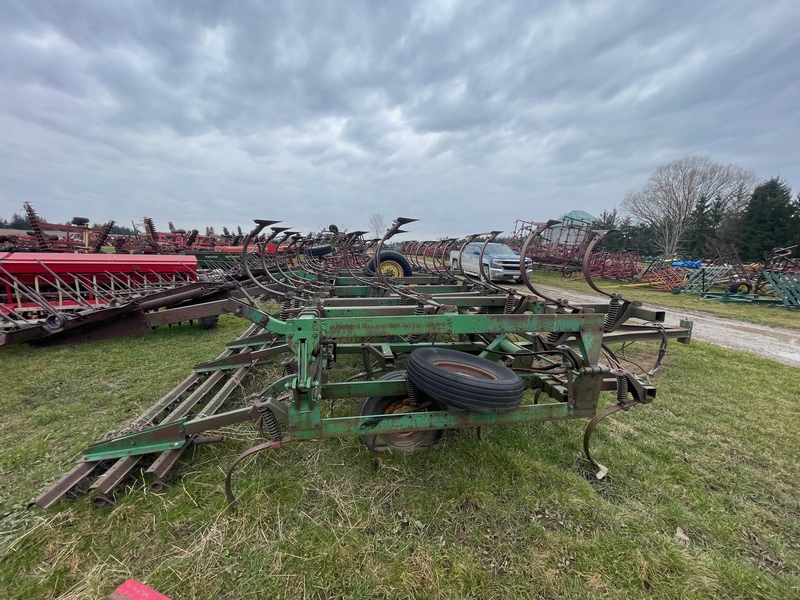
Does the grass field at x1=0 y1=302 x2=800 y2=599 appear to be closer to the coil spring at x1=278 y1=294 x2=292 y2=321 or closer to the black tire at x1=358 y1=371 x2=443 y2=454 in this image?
the black tire at x1=358 y1=371 x2=443 y2=454

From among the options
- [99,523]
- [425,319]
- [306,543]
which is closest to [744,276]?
[425,319]

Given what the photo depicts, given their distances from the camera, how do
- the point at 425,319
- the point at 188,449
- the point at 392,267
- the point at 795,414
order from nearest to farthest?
the point at 425,319 → the point at 188,449 → the point at 795,414 → the point at 392,267

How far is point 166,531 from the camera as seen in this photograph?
2078 mm

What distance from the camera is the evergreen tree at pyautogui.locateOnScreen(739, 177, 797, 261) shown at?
27.5 metres

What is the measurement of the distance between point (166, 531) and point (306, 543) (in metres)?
0.85

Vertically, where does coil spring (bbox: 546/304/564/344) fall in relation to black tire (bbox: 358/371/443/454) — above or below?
above

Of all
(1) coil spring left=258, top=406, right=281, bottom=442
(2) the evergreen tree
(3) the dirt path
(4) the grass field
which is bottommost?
(4) the grass field

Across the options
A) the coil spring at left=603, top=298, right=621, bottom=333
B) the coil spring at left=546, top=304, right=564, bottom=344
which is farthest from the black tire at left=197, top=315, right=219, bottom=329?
the coil spring at left=603, top=298, right=621, bottom=333

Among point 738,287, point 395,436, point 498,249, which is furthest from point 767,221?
point 395,436

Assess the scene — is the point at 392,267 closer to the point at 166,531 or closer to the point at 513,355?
the point at 513,355

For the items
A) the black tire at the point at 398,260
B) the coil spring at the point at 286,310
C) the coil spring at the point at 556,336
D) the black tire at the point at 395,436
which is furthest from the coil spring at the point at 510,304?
the black tire at the point at 398,260

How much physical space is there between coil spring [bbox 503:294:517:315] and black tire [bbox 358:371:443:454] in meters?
1.36

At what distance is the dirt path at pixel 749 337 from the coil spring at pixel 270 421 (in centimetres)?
744

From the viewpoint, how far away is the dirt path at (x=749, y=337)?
5934mm
